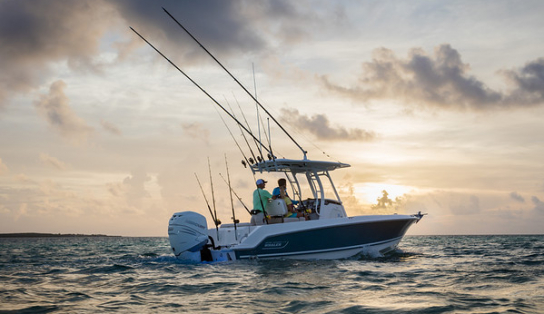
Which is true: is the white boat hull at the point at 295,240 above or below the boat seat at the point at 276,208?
below

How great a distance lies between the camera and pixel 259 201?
1230cm

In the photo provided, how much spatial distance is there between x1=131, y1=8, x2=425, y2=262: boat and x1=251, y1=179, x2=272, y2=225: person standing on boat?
0.14 feet

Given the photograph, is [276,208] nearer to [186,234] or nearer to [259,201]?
[259,201]

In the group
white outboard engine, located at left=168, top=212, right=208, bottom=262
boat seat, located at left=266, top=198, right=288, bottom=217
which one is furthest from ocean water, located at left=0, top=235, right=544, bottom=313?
boat seat, located at left=266, top=198, right=288, bottom=217

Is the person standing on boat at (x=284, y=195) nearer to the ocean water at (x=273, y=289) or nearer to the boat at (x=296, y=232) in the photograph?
the boat at (x=296, y=232)

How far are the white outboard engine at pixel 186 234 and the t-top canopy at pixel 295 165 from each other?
9.17ft

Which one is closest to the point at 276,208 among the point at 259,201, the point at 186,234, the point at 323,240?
the point at 259,201

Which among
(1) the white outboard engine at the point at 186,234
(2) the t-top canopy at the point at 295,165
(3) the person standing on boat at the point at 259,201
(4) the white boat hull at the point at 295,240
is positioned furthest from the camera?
(2) the t-top canopy at the point at 295,165

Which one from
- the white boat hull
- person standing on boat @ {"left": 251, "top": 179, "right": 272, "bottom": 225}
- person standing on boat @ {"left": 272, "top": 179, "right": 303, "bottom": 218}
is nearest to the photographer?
the white boat hull

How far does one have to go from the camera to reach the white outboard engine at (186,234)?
35.6ft

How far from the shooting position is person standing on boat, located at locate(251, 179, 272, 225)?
39.8 ft

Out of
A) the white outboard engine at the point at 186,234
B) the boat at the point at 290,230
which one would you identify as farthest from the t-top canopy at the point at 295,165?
the white outboard engine at the point at 186,234

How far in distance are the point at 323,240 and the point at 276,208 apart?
1.48m

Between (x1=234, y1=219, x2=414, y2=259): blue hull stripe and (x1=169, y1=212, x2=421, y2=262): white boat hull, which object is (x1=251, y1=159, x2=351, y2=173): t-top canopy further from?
(x1=234, y1=219, x2=414, y2=259): blue hull stripe
